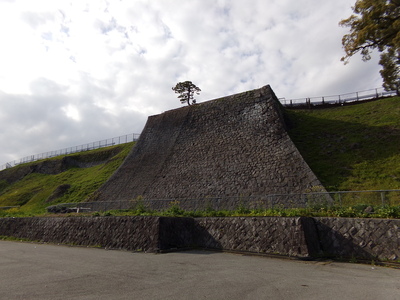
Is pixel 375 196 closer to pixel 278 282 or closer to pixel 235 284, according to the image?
pixel 278 282

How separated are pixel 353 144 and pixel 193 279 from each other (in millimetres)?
19287

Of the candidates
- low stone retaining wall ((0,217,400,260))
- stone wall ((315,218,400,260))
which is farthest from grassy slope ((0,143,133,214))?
stone wall ((315,218,400,260))

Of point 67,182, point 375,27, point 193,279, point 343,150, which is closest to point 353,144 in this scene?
point 343,150

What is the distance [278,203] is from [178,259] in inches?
217

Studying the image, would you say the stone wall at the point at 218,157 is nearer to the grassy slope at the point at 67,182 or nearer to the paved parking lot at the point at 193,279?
the grassy slope at the point at 67,182

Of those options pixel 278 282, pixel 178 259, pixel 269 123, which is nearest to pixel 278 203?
pixel 178 259

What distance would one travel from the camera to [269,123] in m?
23.9

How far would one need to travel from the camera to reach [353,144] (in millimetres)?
21828

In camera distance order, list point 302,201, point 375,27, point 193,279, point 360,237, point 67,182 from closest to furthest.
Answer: point 193,279 → point 360,237 → point 302,201 → point 375,27 → point 67,182

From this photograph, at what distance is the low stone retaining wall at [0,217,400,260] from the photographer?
9.08 m

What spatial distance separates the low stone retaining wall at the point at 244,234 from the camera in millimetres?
9078

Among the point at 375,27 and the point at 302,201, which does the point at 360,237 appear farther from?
the point at 375,27

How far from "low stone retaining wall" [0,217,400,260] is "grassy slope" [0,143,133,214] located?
61.7 ft

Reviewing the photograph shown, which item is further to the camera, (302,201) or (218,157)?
(218,157)
